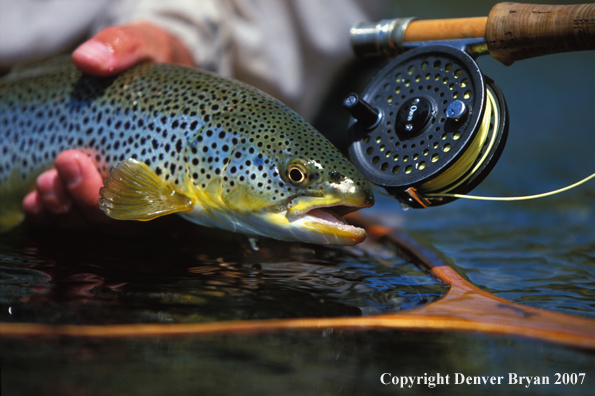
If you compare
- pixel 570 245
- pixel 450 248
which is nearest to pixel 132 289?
pixel 450 248

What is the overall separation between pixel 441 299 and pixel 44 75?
78.2 inches

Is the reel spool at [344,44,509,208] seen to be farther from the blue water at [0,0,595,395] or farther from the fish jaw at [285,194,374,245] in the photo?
the blue water at [0,0,595,395]

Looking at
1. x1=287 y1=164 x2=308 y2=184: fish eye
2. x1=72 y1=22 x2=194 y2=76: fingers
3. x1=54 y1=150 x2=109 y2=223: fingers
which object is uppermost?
x1=72 y1=22 x2=194 y2=76: fingers

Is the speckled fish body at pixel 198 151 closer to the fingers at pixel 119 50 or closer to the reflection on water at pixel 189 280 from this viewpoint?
the fingers at pixel 119 50

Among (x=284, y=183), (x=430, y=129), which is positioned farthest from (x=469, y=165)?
(x=284, y=183)

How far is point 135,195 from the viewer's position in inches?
74.1

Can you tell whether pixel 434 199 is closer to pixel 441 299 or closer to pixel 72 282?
pixel 441 299

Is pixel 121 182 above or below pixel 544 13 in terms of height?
below

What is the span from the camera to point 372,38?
2.25 metres

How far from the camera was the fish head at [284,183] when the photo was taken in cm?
175

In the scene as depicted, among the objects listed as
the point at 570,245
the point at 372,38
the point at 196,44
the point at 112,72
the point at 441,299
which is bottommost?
the point at 441,299

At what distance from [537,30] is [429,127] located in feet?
1.68

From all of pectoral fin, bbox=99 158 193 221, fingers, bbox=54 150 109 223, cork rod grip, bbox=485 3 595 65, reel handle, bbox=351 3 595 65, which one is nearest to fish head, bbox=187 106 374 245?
pectoral fin, bbox=99 158 193 221

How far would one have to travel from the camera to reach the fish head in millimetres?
1754
